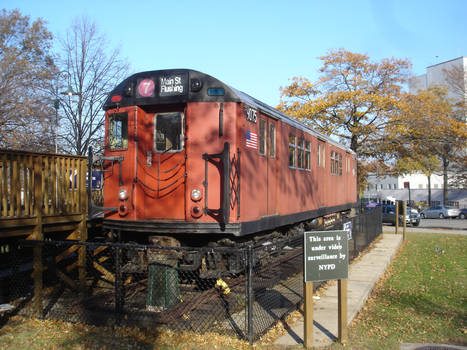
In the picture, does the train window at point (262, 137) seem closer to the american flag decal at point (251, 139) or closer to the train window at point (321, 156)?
the american flag decal at point (251, 139)

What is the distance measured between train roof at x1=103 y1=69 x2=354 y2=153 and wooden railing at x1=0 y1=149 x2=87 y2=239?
1.48 meters

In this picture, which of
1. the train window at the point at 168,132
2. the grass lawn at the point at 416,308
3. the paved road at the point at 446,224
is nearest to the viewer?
the grass lawn at the point at 416,308

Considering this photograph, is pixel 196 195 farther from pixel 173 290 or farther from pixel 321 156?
pixel 321 156

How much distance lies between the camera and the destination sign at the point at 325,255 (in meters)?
5.27

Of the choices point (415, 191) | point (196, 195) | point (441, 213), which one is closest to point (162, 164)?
point (196, 195)

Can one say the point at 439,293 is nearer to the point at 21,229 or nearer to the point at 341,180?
the point at 21,229

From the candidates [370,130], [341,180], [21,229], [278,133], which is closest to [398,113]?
[370,130]

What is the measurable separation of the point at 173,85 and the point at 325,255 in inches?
155

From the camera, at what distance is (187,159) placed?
741 centimetres

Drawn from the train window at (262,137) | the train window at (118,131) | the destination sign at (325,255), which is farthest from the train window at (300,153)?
the destination sign at (325,255)

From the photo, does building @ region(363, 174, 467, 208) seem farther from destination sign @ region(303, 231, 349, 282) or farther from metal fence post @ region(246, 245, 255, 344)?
metal fence post @ region(246, 245, 255, 344)

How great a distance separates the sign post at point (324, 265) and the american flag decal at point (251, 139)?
8.60ft

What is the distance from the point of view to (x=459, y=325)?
239 inches

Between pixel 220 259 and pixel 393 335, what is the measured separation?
9.30 feet
